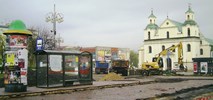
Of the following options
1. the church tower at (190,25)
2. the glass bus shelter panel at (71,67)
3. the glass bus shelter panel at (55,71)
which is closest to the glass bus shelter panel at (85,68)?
the glass bus shelter panel at (71,67)

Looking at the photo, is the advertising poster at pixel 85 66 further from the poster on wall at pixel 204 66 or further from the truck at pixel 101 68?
the truck at pixel 101 68

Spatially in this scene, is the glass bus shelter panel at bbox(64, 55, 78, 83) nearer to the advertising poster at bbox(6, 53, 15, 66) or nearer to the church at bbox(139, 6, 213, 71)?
the advertising poster at bbox(6, 53, 15, 66)

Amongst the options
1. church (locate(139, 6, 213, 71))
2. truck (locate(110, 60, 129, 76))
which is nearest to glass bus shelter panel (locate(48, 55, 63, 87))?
truck (locate(110, 60, 129, 76))

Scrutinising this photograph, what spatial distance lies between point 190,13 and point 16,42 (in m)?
89.0

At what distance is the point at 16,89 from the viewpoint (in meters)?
19.3

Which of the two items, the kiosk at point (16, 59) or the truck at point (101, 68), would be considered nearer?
the kiosk at point (16, 59)

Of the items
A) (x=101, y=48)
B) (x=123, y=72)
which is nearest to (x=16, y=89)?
(x=123, y=72)

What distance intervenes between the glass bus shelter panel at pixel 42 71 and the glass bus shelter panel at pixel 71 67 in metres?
1.63

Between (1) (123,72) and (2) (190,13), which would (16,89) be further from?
(2) (190,13)

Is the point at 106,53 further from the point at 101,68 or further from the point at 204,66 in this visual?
the point at 204,66

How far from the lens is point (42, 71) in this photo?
22.2m

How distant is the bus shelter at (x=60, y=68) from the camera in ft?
72.6

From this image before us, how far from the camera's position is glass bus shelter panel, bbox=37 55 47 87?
72.6ft

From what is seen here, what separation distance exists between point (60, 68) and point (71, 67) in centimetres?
124
